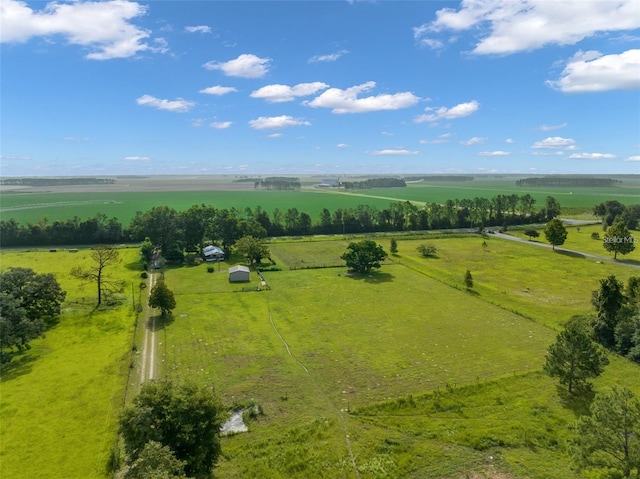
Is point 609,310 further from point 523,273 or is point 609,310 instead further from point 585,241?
point 585,241

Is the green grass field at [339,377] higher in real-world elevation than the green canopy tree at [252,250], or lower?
lower

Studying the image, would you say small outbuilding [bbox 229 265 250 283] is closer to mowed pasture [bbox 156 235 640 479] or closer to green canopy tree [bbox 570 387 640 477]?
mowed pasture [bbox 156 235 640 479]

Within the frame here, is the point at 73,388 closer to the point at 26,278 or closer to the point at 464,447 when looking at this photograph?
the point at 26,278

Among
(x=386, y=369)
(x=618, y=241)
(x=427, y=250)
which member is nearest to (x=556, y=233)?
(x=618, y=241)

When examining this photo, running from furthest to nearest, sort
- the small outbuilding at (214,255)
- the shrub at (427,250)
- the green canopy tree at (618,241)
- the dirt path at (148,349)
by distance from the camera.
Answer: the shrub at (427,250) < the small outbuilding at (214,255) < the green canopy tree at (618,241) < the dirt path at (148,349)

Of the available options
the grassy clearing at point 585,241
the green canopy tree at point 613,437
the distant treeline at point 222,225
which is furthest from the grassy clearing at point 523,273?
the green canopy tree at point 613,437

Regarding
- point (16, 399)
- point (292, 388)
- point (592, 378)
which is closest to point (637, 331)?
point (592, 378)

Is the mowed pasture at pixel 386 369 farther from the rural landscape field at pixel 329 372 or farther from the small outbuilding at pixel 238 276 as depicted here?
the small outbuilding at pixel 238 276
